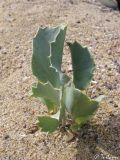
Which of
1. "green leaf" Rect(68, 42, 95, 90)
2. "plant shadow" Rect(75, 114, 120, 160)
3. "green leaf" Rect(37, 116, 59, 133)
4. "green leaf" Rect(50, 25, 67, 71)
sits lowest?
"plant shadow" Rect(75, 114, 120, 160)

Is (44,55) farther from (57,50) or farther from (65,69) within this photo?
(65,69)

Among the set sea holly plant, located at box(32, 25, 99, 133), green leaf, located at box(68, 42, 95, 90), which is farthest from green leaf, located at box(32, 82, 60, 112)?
green leaf, located at box(68, 42, 95, 90)

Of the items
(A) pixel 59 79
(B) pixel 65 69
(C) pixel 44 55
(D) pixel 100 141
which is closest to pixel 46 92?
(A) pixel 59 79

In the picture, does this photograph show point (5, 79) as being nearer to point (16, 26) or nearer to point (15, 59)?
point (15, 59)

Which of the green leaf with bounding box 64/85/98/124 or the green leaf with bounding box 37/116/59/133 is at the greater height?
the green leaf with bounding box 64/85/98/124

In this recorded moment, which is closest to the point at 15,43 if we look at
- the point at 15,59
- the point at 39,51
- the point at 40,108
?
the point at 15,59

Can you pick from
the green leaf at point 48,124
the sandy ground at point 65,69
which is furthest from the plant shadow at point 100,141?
the green leaf at point 48,124

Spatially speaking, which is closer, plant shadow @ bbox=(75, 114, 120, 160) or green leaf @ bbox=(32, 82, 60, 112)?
green leaf @ bbox=(32, 82, 60, 112)

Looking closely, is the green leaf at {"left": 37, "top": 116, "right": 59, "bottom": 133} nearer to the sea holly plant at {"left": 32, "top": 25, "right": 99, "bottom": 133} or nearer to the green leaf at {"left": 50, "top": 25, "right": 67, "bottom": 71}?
the sea holly plant at {"left": 32, "top": 25, "right": 99, "bottom": 133}
